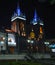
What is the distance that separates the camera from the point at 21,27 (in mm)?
119438

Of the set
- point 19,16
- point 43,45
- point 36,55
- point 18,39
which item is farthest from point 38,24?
point 36,55

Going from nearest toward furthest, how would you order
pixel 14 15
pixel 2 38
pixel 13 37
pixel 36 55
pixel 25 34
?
1. pixel 36 55
2. pixel 2 38
3. pixel 13 37
4. pixel 25 34
5. pixel 14 15

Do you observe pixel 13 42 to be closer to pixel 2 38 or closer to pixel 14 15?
pixel 2 38

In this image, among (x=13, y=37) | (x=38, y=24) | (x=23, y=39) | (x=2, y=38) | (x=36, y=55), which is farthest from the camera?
(x=38, y=24)

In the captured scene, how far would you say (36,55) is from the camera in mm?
60875

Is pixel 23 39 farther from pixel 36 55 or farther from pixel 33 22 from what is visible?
pixel 36 55

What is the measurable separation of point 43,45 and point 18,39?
687 inches

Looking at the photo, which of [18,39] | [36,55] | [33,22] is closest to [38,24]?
[33,22]

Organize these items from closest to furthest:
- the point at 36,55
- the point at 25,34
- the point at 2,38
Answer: the point at 36,55 → the point at 2,38 → the point at 25,34

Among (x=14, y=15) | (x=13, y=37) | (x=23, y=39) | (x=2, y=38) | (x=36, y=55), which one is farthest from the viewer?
(x=14, y=15)

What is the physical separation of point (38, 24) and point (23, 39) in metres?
34.8

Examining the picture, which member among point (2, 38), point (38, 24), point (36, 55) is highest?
point (38, 24)

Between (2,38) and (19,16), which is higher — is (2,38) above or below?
below

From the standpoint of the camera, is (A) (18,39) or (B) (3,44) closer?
(B) (3,44)
